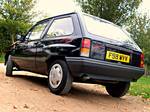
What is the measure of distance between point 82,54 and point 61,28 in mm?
1138

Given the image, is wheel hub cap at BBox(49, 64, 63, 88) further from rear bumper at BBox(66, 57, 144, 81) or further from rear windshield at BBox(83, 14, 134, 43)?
rear windshield at BBox(83, 14, 134, 43)

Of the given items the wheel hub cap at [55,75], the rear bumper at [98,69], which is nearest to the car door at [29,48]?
the wheel hub cap at [55,75]

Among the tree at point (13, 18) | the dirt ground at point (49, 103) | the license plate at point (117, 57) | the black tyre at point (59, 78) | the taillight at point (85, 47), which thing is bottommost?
the dirt ground at point (49, 103)

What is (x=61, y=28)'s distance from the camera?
6.73 m

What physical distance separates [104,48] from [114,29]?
1.18 m

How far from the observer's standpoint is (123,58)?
21.0 ft

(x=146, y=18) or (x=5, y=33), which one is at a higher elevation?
(x=146, y=18)

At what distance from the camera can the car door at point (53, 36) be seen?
21.1 ft

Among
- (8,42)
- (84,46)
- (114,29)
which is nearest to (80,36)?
(84,46)

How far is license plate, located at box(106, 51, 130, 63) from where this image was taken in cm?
615

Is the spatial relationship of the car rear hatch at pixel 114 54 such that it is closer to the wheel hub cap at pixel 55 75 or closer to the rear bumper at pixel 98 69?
the rear bumper at pixel 98 69

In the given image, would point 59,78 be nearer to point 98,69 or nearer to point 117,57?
point 98,69

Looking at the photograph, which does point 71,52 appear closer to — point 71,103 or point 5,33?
point 71,103

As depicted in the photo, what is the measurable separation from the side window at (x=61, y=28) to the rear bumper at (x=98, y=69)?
2.24ft
